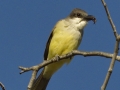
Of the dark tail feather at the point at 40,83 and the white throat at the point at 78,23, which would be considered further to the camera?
the white throat at the point at 78,23

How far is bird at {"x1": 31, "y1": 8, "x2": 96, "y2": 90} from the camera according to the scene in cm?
801

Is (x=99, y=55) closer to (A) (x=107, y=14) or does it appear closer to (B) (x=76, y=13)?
(A) (x=107, y=14)

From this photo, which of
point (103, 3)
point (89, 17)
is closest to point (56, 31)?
point (89, 17)

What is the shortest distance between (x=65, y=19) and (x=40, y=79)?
1.66m

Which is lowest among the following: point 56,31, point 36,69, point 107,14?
point 36,69

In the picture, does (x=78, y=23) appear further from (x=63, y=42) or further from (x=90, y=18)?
(x=63, y=42)

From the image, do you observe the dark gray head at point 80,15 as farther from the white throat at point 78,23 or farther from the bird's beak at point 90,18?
the white throat at point 78,23

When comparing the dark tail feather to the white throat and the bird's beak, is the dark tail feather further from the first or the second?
the bird's beak

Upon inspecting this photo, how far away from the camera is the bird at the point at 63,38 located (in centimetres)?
801

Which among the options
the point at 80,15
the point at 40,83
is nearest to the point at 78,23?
the point at 80,15

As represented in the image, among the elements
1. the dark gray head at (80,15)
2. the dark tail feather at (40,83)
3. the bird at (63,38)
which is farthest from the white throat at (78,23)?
the dark tail feather at (40,83)

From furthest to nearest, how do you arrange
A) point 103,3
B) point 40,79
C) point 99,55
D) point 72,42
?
point 40,79 < point 72,42 < point 99,55 < point 103,3

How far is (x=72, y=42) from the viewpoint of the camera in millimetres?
8000

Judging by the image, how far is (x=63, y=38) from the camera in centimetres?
808
